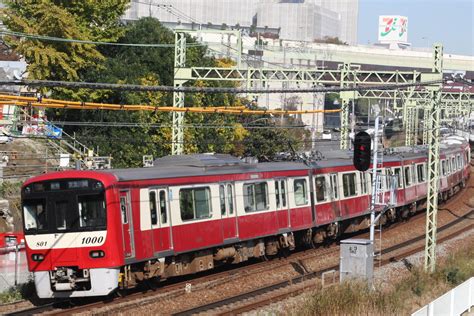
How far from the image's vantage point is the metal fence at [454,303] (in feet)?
45.6

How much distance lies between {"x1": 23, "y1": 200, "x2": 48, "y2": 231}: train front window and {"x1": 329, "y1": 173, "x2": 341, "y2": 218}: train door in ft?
38.1

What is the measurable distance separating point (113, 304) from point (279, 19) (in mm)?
145210

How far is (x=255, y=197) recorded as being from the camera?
22672mm

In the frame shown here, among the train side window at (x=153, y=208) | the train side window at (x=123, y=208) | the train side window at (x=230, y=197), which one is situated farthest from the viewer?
the train side window at (x=230, y=197)

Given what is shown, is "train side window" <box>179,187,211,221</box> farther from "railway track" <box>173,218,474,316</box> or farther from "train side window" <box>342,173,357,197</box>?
"train side window" <box>342,173,357,197</box>

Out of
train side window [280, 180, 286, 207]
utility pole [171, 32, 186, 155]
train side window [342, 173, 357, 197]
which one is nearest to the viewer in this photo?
train side window [280, 180, 286, 207]

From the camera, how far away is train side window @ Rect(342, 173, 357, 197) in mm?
28188

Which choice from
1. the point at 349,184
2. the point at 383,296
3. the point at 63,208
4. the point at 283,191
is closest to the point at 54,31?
the point at 349,184

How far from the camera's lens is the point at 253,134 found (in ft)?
179

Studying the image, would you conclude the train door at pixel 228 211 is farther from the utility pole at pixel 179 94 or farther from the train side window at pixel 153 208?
the utility pole at pixel 179 94

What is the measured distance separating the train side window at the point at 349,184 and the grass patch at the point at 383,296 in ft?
21.4

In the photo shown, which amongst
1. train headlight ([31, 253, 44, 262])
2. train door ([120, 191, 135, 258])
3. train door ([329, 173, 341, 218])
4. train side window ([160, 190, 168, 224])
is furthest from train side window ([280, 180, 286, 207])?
train headlight ([31, 253, 44, 262])

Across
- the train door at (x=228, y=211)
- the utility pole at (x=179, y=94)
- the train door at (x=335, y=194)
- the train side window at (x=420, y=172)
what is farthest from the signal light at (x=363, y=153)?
A: the train side window at (x=420, y=172)

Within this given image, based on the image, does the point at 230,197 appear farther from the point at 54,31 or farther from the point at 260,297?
the point at 54,31
